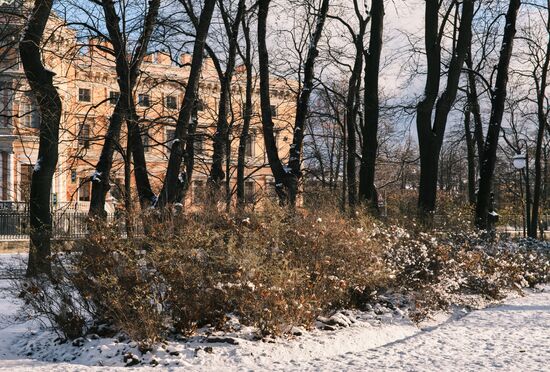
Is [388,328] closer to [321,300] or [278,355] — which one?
[321,300]

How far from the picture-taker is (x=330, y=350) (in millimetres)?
7523

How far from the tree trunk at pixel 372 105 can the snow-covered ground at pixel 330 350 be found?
7759 millimetres

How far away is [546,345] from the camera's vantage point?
775 cm

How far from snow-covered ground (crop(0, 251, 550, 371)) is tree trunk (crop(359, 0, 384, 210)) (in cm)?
776

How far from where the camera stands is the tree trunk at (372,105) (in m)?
16.6

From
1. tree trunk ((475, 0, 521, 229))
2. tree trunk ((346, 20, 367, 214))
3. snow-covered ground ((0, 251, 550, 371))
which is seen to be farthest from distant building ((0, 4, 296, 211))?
snow-covered ground ((0, 251, 550, 371))

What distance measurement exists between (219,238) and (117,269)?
134 centimetres

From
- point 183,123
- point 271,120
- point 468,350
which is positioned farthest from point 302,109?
point 468,350

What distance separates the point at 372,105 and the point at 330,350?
10.1m

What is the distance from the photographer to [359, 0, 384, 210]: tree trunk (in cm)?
1661

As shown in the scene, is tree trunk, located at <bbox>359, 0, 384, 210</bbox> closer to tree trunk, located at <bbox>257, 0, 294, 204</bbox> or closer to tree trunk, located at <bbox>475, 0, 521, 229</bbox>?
tree trunk, located at <bbox>257, 0, 294, 204</bbox>

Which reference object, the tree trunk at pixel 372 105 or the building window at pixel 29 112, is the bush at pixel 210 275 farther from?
the tree trunk at pixel 372 105

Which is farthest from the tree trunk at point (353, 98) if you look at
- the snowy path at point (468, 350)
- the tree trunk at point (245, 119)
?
the snowy path at point (468, 350)

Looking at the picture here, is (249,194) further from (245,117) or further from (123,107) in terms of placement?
(123,107)
